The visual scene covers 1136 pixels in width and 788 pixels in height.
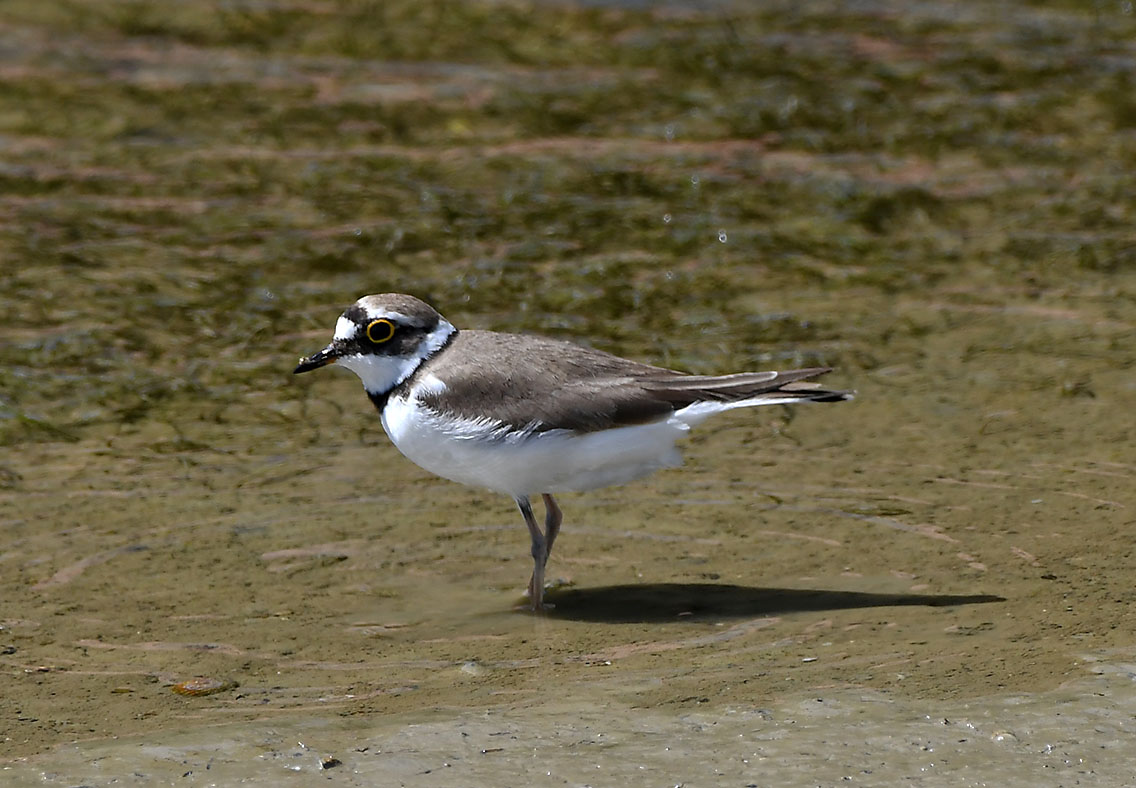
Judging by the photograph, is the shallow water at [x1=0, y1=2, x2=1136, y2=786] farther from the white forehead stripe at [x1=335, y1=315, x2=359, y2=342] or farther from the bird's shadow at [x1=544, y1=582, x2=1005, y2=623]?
the white forehead stripe at [x1=335, y1=315, x2=359, y2=342]

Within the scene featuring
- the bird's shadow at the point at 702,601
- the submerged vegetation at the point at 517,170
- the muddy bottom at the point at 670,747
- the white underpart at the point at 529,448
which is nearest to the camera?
the muddy bottom at the point at 670,747

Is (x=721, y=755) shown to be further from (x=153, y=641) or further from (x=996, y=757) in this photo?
(x=153, y=641)

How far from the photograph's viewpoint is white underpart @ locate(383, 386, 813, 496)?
21.8ft

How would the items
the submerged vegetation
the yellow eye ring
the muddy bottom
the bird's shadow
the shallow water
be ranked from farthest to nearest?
the submerged vegetation < the yellow eye ring < the bird's shadow < the shallow water < the muddy bottom

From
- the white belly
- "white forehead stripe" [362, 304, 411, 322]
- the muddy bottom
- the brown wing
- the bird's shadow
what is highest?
"white forehead stripe" [362, 304, 411, 322]

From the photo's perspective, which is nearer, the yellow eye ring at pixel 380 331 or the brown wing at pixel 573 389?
the brown wing at pixel 573 389

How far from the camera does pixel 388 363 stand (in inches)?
275

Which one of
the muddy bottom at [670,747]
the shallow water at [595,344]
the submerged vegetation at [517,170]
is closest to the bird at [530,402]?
the shallow water at [595,344]

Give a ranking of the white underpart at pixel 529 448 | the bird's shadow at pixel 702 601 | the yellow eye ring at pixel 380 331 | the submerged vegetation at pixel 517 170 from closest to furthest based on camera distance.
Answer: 1. the bird's shadow at pixel 702 601
2. the white underpart at pixel 529 448
3. the yellow eye ring at pixel 380 331
4. the submerged vegetation at pixel 517 170

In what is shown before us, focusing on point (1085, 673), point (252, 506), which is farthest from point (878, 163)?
point (1085, 673)

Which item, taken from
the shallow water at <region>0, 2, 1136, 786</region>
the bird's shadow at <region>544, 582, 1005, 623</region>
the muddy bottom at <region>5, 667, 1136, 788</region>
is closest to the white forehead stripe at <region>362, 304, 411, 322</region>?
the shallow water at <region>0, 2, 1136, 786</region>

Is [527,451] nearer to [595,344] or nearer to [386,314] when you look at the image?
[386,314]

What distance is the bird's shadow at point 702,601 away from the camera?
6.42 meters

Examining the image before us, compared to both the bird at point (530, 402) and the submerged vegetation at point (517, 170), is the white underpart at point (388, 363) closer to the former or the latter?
the bird at point (530, 402)
